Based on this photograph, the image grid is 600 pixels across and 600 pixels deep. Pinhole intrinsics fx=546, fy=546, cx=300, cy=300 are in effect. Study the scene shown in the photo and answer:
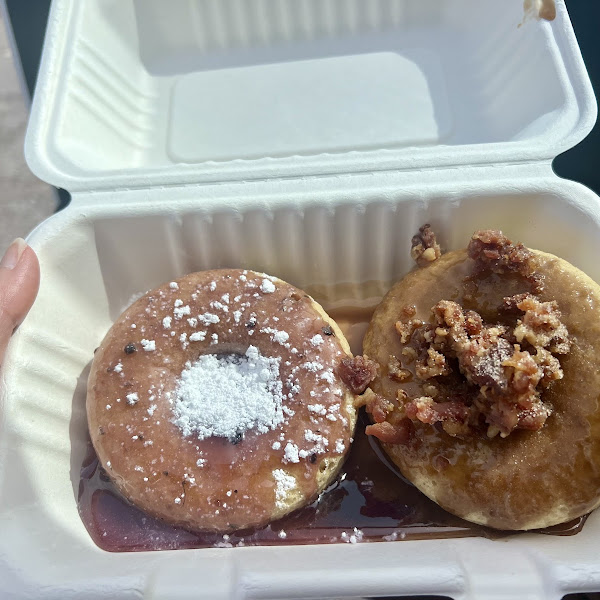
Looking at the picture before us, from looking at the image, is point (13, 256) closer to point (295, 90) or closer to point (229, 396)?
point (229, 396)

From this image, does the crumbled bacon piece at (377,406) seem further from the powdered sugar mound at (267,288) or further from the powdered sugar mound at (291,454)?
the powdered sugar mound at (267,288)

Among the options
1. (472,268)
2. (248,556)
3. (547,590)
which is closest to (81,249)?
(248,556)

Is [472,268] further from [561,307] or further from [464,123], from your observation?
[464,123]

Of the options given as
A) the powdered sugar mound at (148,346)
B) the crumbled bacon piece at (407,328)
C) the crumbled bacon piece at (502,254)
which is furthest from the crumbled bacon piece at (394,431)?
the powdered sugar mound at (148,346)

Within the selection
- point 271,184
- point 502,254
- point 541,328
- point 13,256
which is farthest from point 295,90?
point 541,328

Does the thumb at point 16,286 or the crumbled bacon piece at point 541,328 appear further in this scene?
the thumb at point 16,286
